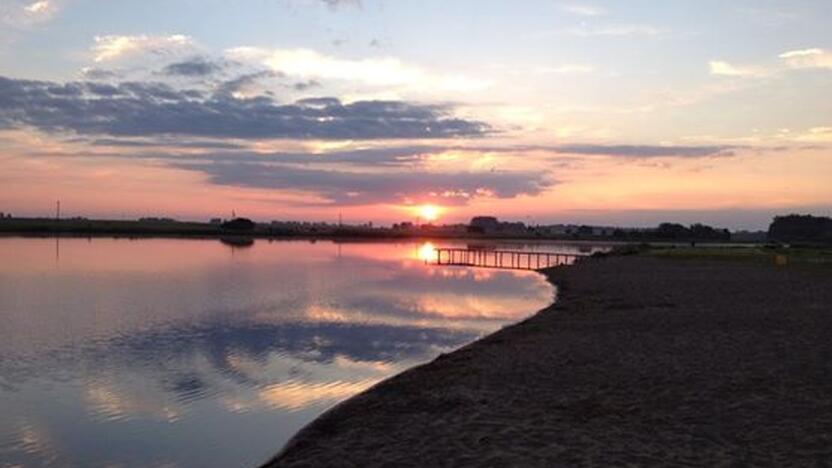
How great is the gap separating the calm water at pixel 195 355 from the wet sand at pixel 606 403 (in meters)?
2.20

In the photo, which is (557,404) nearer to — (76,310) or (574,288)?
(76,310)

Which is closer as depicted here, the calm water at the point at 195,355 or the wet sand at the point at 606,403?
the wet sand at the point at 606,403

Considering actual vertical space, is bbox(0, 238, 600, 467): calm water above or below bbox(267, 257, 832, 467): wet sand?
below

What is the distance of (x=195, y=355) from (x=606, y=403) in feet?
47.0

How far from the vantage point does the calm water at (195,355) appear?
568 inches

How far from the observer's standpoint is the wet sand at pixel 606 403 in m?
11.1

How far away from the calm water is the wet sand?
7.21 feet

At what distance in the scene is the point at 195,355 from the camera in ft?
77.4

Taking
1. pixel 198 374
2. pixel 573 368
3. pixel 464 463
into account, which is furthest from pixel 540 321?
pixel 464 463

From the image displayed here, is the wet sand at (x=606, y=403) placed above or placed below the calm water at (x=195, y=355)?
above

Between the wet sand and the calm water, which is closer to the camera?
the wet sand

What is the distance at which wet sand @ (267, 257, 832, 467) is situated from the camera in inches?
438

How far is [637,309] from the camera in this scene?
1319 inches

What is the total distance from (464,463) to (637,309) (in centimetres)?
2474
